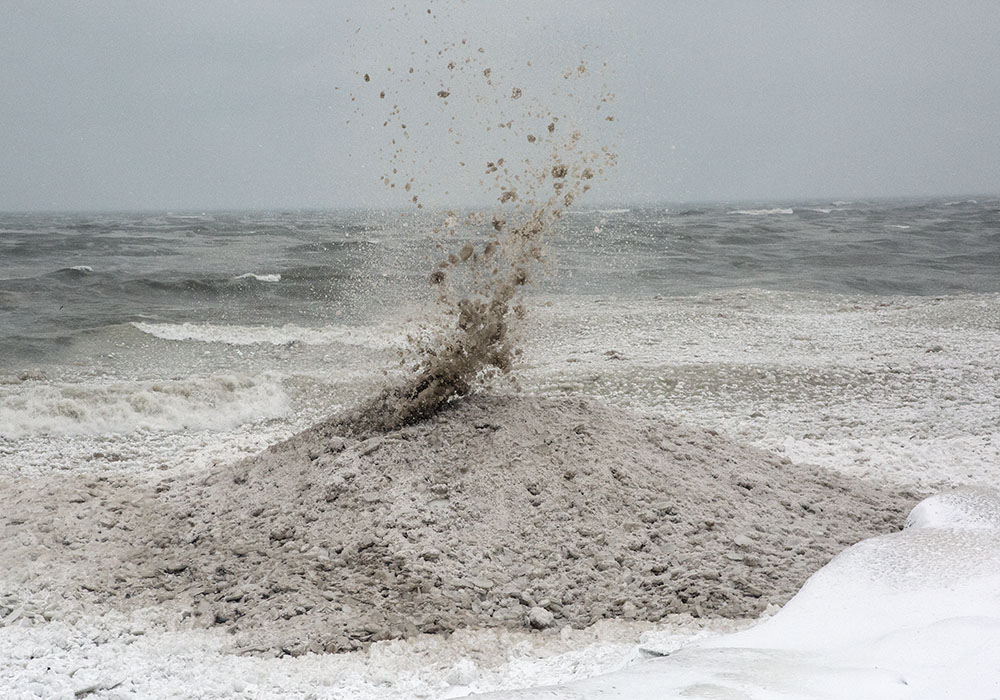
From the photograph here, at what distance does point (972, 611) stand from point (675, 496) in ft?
4.30

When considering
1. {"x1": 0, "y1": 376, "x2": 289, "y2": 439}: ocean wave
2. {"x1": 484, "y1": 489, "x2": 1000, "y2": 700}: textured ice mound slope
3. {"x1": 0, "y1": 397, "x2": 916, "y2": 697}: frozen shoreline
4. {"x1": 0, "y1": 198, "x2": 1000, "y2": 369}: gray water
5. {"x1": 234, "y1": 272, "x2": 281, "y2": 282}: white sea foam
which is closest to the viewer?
{"x1": 484, "y1": 489, "x2": 1000, "y2": 700}: textured ice mound slope

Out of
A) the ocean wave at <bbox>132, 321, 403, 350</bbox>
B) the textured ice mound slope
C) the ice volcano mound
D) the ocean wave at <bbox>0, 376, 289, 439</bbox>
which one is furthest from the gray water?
the textured ice mound slope

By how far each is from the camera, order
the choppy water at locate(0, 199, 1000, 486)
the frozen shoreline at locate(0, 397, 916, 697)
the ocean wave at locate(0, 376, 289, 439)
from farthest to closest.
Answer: the ocean wave at locate(0, 376, 289, 439), the choppy water at locate(0, 199, 1000, 486), the frozen shoreline at locate(0, 397, 916, 697)

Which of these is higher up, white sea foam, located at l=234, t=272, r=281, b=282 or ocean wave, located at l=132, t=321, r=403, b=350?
white sea foam, located at l=234, t=272, r=281, b=282

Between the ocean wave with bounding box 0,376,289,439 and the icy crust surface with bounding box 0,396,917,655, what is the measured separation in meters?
1.69

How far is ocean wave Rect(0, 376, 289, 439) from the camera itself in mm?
5773

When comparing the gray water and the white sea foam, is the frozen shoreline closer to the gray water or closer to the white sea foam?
the gray water

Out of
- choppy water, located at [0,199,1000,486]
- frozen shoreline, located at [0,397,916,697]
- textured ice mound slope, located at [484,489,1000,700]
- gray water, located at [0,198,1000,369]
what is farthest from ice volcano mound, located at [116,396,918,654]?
gray water, located at [0,198,1000,369]

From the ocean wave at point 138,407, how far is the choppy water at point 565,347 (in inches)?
0.8

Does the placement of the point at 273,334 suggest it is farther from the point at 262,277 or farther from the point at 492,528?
the point at 492,528

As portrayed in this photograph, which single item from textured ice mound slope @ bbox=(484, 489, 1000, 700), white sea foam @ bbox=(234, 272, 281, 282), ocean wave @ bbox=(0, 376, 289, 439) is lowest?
ocean wave @ bbox=(0, 376, 289, 439)

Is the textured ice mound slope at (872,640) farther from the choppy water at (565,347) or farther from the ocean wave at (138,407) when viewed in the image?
the ocean wave at (138,407)

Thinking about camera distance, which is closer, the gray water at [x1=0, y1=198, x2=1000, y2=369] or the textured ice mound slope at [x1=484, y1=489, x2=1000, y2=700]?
the textured ice mound slope at [x1=484, y1=489, x2=1000, y2=700]

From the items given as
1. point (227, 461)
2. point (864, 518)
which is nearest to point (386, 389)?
point (227, 461)
